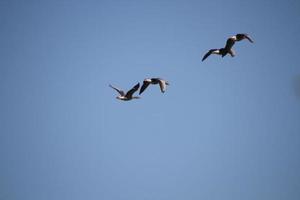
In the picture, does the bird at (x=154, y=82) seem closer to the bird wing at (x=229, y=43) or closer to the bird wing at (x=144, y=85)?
the bird wing at (x=144, y=85)

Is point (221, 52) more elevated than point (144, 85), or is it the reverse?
point (221, 52)

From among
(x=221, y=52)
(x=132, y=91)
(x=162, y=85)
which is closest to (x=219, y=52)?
(x=221, y=52)

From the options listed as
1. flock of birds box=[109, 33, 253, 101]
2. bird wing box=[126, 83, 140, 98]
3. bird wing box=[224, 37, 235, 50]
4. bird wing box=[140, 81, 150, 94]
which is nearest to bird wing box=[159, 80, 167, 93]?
flock of birds box=[109, 33, 253, 101]

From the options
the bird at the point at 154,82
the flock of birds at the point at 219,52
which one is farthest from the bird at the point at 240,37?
the bird at the point at 154,82

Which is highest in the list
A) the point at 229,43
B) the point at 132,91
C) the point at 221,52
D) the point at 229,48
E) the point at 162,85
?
the point at 229,43

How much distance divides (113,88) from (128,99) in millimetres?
1618

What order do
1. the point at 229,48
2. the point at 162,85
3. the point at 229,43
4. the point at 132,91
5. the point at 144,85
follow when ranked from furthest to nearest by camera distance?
the point at 132,91 → the point at 144,85 → the point at 229,48 → the point at 229,43 → the point at 162,85

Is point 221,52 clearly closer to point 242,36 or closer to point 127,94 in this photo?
point 242,36

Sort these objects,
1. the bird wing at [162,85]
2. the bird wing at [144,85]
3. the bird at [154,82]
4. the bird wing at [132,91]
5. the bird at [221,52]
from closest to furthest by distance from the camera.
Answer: the bird wing at [162,85], the bird at [154,82], the bird at [221,52], the bird wing at [144,85], the bird wing at [132,91]

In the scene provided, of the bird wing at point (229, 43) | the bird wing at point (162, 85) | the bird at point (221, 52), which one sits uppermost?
the bird wing at point (229, 43)

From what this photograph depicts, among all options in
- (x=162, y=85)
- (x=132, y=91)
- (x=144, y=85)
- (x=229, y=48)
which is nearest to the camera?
(x=162, y=85)

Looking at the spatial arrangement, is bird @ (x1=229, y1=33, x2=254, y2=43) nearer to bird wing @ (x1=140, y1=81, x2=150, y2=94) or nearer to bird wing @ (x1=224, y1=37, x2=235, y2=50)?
bird wing @ (x1=224, y1=37, x2=235, y2=50)

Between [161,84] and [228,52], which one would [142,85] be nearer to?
[161,84]

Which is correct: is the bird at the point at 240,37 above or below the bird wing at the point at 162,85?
above
